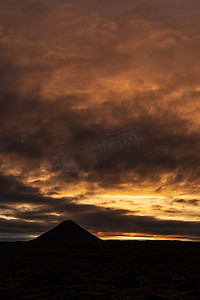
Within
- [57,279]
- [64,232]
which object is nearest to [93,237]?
[64,232]

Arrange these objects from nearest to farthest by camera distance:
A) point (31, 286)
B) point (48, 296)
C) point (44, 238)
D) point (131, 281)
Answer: point (48, 296) < point (31, 286) < point (131, 281) < point (44, 238)

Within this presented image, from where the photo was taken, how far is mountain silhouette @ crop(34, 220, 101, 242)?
118 meters

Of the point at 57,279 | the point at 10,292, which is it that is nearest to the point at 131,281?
the point at 57,279

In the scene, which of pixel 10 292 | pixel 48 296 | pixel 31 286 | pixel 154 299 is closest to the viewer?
pixel 154 299

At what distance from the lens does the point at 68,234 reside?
122 m

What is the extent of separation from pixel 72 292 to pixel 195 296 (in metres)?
2.75

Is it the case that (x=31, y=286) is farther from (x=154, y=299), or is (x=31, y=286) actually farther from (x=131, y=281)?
(x=154, y=299)

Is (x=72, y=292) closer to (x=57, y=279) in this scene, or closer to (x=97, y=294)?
(x=97, y=294)

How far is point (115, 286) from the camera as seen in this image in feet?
25.7

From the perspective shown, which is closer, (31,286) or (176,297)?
(176,297)

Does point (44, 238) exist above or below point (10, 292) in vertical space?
below

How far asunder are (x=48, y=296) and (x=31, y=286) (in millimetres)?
1714

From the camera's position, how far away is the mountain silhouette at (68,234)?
11838cm

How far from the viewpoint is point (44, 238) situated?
120125mm
